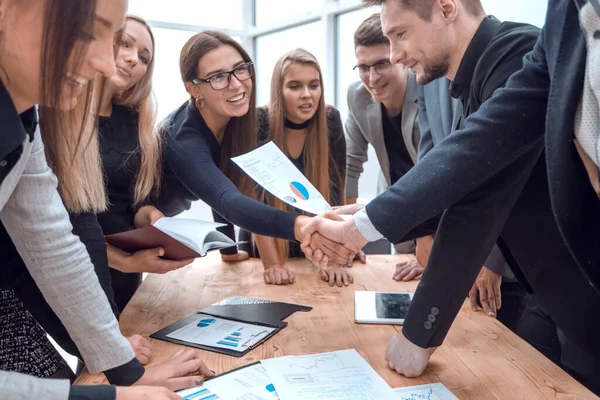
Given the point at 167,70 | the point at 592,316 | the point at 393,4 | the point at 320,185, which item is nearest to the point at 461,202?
the point at 592,316

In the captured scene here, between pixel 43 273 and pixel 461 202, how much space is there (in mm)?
850

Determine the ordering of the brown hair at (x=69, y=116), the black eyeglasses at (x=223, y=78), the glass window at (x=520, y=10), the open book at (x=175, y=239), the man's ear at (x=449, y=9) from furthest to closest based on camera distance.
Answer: the glass window at (x=520, y=10), the black eyeglasses at (x=223, y=78), the man's ear at (x=449, y=9), the open book at (x=175, y=239), the brown hair at (x=69, y=116)

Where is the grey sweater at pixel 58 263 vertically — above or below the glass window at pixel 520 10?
below

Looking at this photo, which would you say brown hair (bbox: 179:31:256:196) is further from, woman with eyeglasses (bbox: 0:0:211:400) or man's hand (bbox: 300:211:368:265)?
woman with eyeglasses (bbox: 0:0:211:400)

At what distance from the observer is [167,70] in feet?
14.4

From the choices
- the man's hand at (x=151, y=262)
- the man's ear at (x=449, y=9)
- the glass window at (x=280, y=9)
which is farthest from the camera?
the glass window at (x=280, y=9)

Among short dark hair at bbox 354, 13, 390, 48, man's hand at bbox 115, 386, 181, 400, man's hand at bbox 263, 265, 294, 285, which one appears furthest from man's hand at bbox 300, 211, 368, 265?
short dark hair at bbox 354, 13, 390, 48

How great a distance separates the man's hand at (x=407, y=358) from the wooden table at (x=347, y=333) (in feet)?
0.05

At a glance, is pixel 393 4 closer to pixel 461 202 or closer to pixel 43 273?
pixel 461 202

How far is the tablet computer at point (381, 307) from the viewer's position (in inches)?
53.7

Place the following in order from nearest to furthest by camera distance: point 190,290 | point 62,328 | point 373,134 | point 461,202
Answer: point 62,328, point 461,202, point 190,290, point 373,134

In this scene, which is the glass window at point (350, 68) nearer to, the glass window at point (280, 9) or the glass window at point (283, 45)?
the glass window at point (283, 45)

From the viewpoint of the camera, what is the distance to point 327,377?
1048 mm

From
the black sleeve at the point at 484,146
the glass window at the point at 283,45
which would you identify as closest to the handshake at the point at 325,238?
the black sleeve at the point at 484,146
